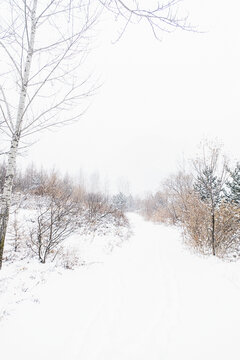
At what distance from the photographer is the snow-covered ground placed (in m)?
1.91

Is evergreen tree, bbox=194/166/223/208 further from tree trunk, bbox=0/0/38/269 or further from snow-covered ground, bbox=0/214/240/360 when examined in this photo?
tree trunk, bbox=0/0/38/269

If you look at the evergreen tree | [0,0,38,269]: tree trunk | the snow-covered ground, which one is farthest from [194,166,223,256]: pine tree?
[0,0,38,269]: tree trunk

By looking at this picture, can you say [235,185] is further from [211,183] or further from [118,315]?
[118,315]

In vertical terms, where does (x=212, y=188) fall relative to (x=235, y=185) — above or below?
below

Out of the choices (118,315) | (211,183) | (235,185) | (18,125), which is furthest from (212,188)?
(235,185)

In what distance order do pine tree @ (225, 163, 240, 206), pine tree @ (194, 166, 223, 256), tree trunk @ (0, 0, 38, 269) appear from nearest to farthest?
tree trunk @ (0, 0, 38, 269), pine tree @ (194, 166, 223, 256), pine tree @ (225, 163, 240, 206)

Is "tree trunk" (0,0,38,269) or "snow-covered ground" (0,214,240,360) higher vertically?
"tree trunk" (0,0,38,269)

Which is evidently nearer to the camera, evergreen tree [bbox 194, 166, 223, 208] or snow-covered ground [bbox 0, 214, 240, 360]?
snow-covered ground [bbox 0, 214, 240, 360]

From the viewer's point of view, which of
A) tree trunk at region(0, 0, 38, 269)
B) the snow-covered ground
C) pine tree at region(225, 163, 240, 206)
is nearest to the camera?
the snow-covered ground

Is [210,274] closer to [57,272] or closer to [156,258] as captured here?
[156,258]

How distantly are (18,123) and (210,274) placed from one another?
5425 millimetres

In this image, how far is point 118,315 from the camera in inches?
102

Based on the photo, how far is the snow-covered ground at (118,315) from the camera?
1.91 m

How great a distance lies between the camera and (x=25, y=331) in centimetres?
209
